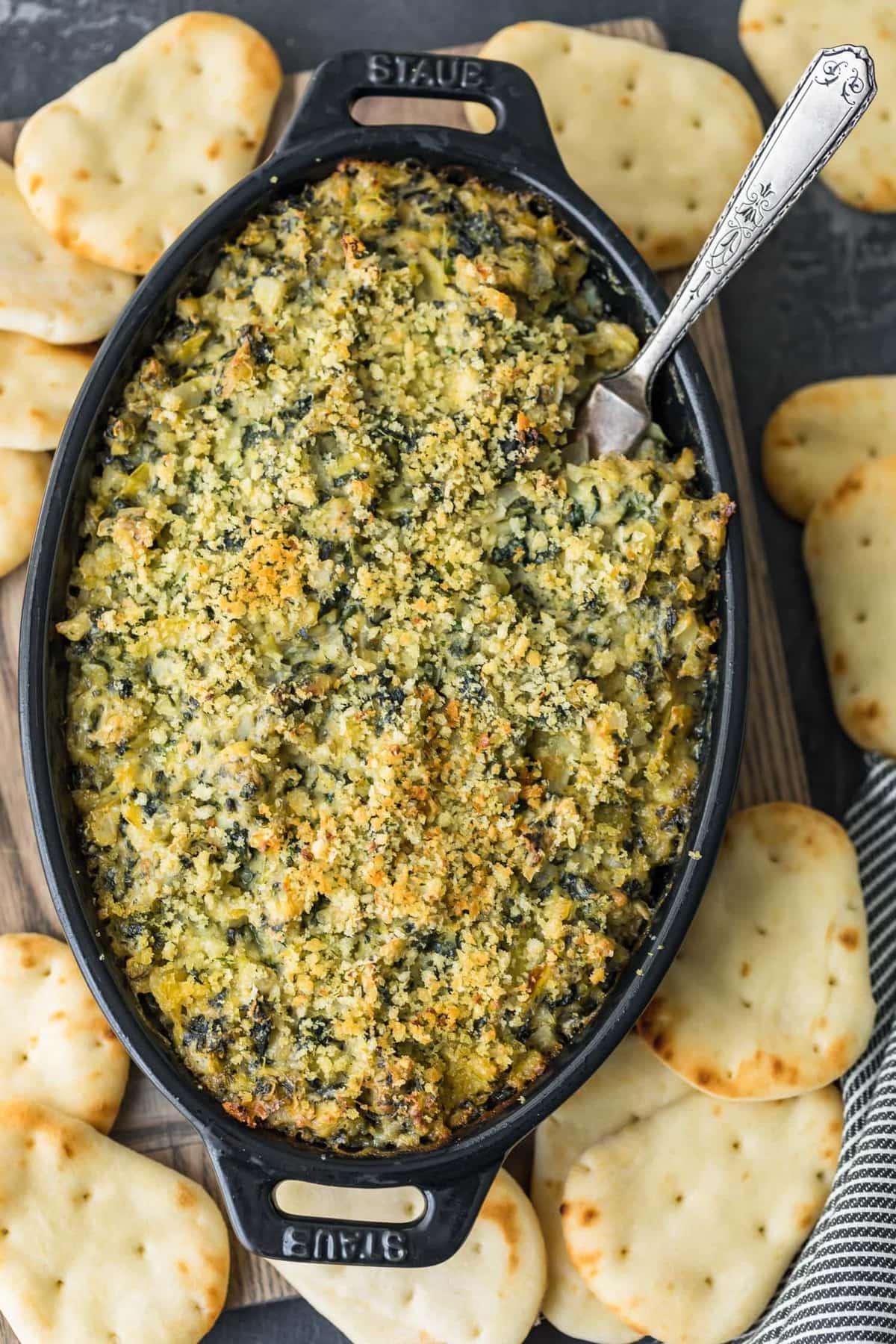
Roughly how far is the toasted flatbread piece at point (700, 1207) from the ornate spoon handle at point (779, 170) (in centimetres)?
A: 141

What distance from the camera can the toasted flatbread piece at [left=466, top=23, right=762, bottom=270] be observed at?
8.09 feet

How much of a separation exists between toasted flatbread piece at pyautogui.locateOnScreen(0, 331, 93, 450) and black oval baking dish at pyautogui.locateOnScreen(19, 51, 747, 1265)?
42 cm

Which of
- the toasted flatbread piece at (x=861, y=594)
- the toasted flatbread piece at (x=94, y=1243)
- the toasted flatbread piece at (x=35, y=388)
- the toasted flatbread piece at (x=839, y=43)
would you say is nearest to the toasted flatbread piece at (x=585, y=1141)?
the toasted flatbread piece at (x=94, y=1243)

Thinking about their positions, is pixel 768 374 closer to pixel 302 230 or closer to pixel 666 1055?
pixel 302 230

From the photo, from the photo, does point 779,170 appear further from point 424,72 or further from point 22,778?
point 22,778

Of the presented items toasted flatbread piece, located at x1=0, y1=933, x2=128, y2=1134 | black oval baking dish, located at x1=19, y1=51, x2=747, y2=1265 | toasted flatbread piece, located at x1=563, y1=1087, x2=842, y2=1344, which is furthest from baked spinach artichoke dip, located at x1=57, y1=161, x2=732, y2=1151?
toasted flatbread piece, located at x1=563, y1=1087, x2=842, y2=1344

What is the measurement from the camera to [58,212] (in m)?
2.31

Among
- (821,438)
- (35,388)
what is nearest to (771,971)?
(821,438)

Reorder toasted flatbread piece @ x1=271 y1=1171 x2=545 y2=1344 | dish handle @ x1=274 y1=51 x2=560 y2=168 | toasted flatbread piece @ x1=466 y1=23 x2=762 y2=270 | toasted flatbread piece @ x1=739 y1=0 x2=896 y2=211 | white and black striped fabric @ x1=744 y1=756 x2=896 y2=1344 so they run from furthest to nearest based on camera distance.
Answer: toasted flatbread piece @ x1=739 y1=0 x2=896 y2=211
toasted flatbread piece @ x1=466 y1=23 x2=762 y2=270
toasted flatbread piece @ x1=271 y1=1171 x2=545 y2=1344
white and black striped fabric @ x1=744 y1=756 x2=896 y2=1344
dish handle @ x1=274 y1=51 x2=560 y2=168

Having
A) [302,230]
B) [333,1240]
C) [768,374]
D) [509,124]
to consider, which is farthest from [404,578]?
[768,374]

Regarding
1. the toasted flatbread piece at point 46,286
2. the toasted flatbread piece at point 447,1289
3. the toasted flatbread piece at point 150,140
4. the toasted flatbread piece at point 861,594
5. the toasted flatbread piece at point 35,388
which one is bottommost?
the toasted flatbread piece at point 447,1289

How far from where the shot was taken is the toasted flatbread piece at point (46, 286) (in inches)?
89.8

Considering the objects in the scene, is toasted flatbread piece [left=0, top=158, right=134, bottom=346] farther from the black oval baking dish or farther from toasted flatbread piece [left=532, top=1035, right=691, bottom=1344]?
toasted flatbread piece [left=532, top=1035, right=691, bottom=1344]

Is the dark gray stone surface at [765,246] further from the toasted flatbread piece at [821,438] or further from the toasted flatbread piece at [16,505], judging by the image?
the toasted flatbread piece at [16,505]
